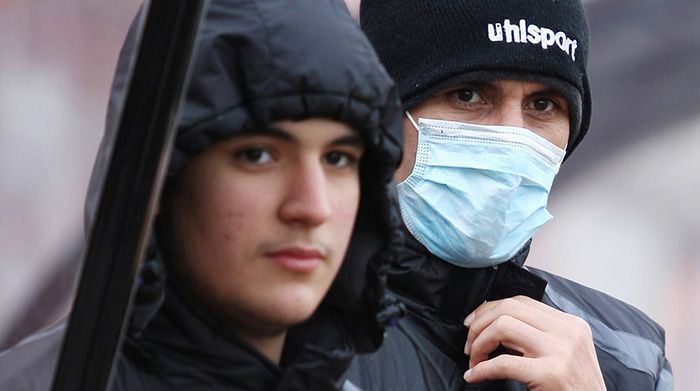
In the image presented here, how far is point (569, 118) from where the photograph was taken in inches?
121

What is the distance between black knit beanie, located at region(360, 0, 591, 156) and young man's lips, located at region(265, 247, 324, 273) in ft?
3.37

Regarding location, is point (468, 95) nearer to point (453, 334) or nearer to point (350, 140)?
point (453, 334)

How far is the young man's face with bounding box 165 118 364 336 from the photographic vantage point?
74.9 inches

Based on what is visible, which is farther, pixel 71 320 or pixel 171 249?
pixel 171 249

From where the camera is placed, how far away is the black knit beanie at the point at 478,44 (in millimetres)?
2914

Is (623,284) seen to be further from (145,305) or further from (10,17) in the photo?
(10,17)

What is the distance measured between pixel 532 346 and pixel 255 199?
1.06 metres

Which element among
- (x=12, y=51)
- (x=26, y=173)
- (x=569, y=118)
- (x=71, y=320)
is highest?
(x=12, y=51)

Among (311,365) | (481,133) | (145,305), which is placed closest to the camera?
(145,305)

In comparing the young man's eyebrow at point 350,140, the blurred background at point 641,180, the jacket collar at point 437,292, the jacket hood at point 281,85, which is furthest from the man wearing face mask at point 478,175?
the blurred background at point 641,180

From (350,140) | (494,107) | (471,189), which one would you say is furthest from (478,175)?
(350,140)

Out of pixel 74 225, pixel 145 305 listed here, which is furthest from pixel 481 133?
pixel 74 225

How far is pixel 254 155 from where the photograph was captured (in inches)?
76.0

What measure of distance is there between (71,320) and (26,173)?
150mm
